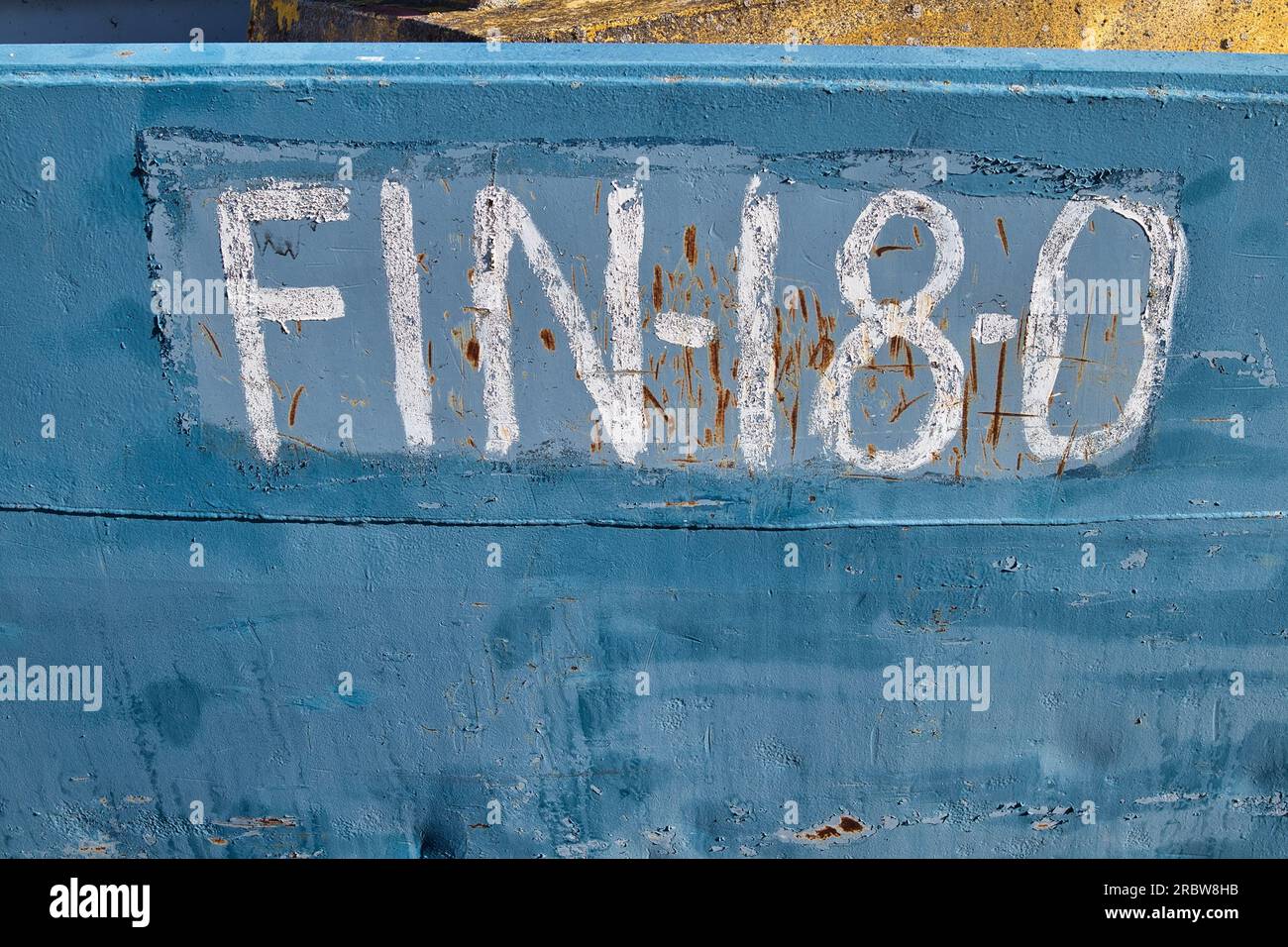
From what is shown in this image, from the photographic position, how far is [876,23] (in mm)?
2988

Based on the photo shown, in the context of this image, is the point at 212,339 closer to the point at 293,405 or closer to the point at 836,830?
the point at 293,405

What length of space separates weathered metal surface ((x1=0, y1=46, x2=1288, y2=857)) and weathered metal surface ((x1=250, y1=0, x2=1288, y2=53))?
85cm

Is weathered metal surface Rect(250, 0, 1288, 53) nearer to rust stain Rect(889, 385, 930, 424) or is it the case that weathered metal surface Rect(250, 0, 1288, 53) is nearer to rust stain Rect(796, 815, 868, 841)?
rust stain Rect(889, 385, 930, 424)

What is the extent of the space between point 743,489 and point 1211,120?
45.2 inches

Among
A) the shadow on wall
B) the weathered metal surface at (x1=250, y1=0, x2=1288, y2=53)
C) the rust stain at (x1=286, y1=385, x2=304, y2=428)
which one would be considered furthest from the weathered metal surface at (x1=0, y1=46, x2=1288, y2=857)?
the shadow on wall

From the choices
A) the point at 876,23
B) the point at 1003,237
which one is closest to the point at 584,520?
the point at 1003,237

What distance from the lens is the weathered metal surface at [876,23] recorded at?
9.46 feet

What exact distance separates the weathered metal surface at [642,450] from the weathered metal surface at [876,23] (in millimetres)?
848

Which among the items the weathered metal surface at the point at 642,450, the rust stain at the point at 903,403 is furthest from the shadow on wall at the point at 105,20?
the rust stain at the point at 903,403

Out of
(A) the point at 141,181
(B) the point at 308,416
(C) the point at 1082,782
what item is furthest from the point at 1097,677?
(A) the point at 141,181

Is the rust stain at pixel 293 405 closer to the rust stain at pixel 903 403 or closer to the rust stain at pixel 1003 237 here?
the rust stain at pixel 903 403

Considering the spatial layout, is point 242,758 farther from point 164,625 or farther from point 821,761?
point 821,761

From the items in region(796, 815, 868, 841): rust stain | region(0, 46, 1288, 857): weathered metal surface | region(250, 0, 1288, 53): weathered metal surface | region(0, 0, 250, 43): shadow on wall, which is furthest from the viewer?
region(0, 0, 250, 43): shadow on wall

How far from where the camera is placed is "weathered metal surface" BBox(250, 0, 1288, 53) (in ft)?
9.46
